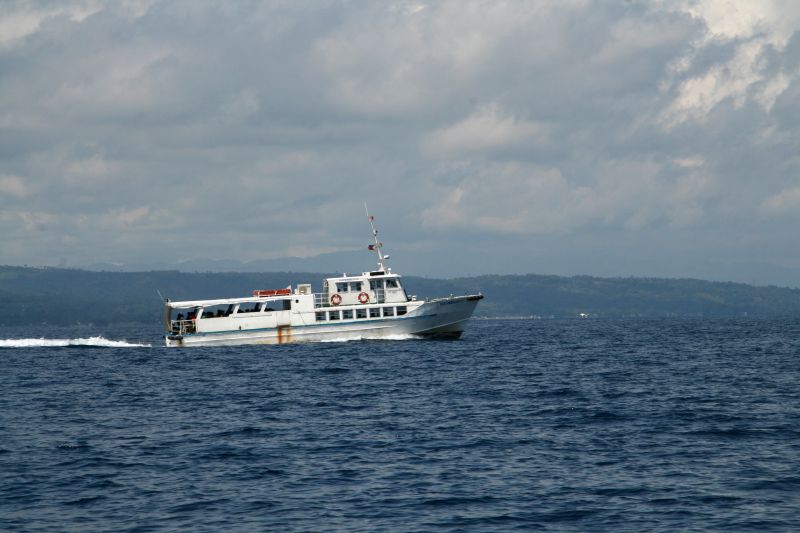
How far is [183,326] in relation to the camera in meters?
92.3

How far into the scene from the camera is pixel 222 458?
34906 mm

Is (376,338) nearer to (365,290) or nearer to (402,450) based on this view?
(365,290)

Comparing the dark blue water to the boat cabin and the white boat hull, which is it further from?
the boat cabin

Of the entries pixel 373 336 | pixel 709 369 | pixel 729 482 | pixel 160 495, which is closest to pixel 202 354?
pixel 373 336

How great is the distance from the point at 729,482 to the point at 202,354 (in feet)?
201

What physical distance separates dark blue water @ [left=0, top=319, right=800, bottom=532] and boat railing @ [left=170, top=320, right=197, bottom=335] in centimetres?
2408

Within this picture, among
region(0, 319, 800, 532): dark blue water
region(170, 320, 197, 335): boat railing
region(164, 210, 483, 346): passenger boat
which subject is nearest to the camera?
region(0, 319, 800, 532): dark blue water

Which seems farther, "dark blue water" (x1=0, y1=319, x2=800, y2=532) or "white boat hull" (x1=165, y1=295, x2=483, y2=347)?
"white boat hull" (x1=165, y1=295, x2=483, y2=347)

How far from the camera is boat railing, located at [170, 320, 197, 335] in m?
91.9

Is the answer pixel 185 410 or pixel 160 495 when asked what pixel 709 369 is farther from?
pixel 160 495

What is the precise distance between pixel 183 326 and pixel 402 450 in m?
60.4

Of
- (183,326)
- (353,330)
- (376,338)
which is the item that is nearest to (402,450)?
(353,330)

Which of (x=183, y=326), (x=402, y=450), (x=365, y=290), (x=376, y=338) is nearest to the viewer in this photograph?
(x=402, y=450)

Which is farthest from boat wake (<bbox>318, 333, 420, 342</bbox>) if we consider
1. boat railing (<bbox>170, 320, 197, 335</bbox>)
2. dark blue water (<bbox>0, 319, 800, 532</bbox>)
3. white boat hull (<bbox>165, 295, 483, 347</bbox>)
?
dark blue water (<bbox>0, 319, 800, 532</bbox>)
